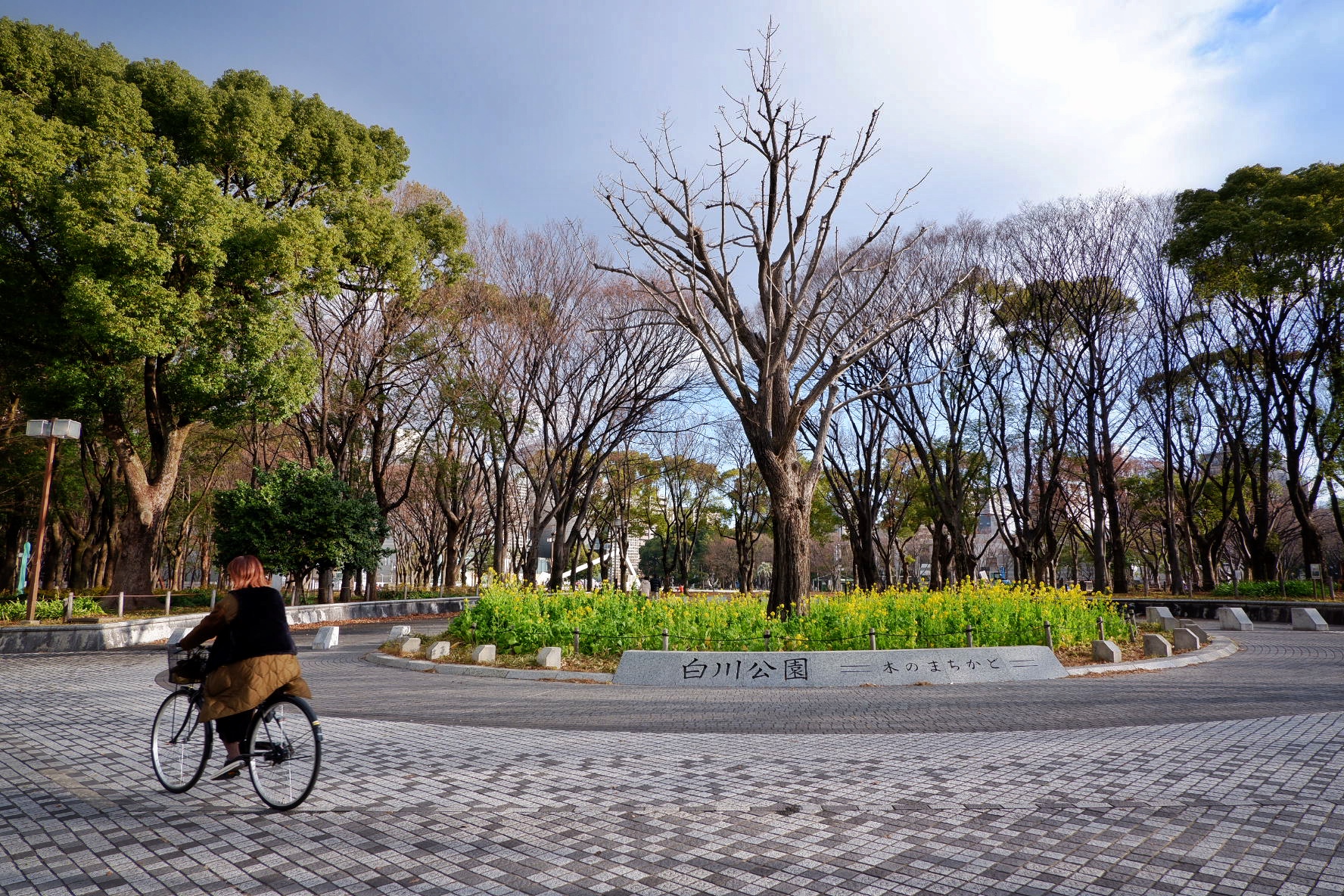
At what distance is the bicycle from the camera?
4.67 metres

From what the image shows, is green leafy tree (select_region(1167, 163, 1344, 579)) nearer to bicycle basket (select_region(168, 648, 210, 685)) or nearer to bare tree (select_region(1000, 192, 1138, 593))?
bare tree (select_region(1000, 192, 1138, 593))

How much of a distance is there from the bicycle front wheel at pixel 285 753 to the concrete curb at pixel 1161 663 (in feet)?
33.2

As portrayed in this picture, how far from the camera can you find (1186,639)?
13820 mm

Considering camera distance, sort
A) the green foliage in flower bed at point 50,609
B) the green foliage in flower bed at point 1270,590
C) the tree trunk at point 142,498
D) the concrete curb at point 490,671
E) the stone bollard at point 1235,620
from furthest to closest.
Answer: the green foliage in flower bed at point 1270,590 → the tree trunk at point 142,498 → the stone bollard at point 1235,620 → the green foliage in flower bed at point 50,609 → the concrete curb at point 490,671

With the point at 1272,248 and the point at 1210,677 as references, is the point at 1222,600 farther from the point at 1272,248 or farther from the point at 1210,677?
the point at 1210,677

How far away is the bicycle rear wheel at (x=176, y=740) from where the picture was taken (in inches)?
201

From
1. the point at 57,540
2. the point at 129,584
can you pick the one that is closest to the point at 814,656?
the point at 129,584

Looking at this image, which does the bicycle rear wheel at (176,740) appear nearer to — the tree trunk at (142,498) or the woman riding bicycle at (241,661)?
the woman riding bicycle at (241,661)

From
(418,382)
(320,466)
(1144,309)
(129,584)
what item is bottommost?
(129,584)

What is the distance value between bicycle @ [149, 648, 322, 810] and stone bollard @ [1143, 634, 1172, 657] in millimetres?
12449

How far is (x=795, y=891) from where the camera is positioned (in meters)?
3.46

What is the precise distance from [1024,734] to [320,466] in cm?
2271

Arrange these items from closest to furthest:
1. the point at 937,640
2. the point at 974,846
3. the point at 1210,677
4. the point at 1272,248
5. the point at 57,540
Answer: the point at 974,846
the point at 1210,677
the point at 937,640
the point at 1272,248
the point at 57,540

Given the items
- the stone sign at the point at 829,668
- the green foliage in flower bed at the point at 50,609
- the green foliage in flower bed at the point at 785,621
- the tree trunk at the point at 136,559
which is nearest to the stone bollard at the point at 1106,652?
the green foliage in flower bed at the point at 785,621
